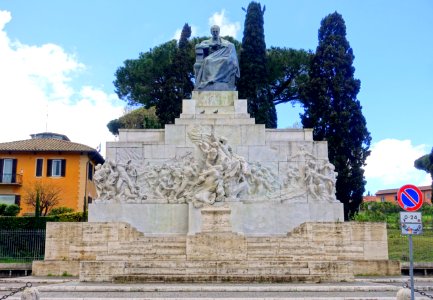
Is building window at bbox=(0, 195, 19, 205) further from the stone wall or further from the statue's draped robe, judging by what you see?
the statue's draped robe

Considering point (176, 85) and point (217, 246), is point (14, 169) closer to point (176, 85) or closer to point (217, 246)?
point (176, 85)

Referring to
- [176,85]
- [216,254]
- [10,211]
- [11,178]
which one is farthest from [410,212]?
[11,178]

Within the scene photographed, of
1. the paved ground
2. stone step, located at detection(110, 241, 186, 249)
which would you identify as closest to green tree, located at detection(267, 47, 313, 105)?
stone step, located at detection(110, 241, 186, 249)

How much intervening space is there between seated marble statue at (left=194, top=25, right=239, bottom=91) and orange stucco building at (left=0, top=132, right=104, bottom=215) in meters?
16.2

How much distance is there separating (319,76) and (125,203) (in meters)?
16.9

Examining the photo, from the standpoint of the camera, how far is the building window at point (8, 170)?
37219 millimetres

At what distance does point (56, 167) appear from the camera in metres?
37.6

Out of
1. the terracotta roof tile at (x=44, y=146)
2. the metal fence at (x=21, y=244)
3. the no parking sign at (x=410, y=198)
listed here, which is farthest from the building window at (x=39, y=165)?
the no parking sign at (x=410, y=198)

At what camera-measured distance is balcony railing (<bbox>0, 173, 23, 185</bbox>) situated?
3709 centimetres

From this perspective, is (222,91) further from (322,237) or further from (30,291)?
Result: (30,291)

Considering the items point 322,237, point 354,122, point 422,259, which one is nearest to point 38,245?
point 322,237

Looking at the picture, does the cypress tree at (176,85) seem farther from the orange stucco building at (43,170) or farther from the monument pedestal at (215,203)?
the monument pedestal at (215,203)

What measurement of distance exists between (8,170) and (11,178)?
0.71 m

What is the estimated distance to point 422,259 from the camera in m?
20.7
